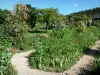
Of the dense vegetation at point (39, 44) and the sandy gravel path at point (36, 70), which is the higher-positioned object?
the dense vegetation at point (39, 44)

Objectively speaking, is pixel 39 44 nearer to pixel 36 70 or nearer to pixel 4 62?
pixel 36 70

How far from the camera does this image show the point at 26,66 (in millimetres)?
8352

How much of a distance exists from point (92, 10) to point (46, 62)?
180 feet

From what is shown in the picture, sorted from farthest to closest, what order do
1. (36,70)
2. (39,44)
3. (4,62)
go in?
(39,44), (36,70), (4,62)

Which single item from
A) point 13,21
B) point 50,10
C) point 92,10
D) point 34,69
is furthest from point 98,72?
point 92,10

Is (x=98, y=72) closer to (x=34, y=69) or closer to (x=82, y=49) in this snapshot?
(x=34, y=69)

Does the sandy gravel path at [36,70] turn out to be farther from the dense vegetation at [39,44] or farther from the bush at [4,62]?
the bush at [4,62]

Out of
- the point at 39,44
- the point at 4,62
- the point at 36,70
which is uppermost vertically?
the point at 39,44

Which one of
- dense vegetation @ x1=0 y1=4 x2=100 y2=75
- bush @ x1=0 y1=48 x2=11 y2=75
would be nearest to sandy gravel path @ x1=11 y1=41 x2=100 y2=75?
dense vegetation @ x1=0 y1=4 x2=100 y2=75

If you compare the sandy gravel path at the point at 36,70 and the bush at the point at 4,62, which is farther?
the sandy gravel path at the point at 36,70

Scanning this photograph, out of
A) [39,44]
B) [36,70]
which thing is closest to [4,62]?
[36,70]

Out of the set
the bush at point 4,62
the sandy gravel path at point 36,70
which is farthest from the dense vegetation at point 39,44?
the sandy gravel path at point 36,70

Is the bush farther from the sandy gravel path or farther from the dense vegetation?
the sandy gravel path

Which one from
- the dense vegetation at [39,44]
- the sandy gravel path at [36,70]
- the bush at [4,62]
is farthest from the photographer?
the dense vegetation at [39,44]
